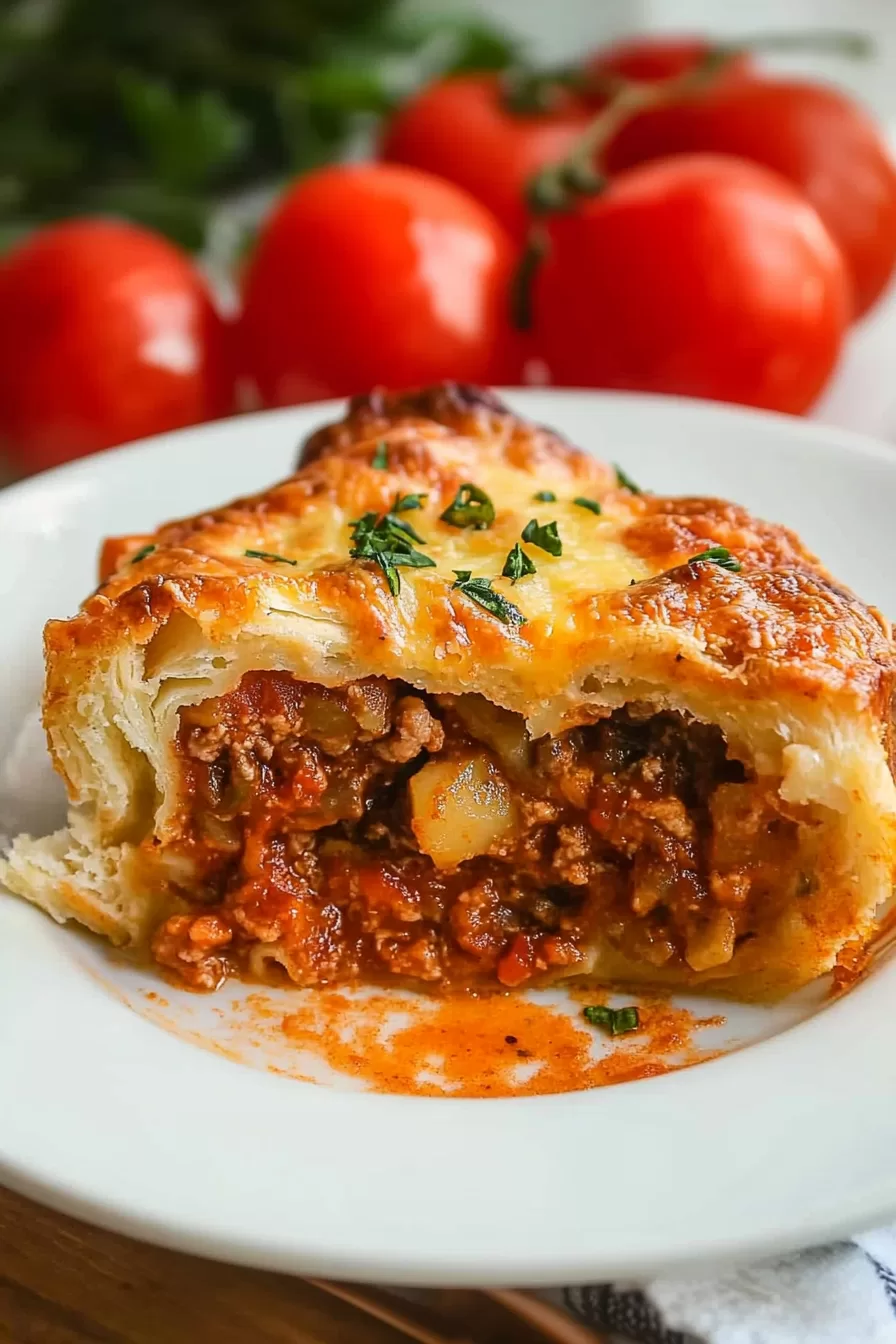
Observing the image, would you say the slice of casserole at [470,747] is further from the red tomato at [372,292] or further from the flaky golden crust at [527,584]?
the red tomato at [372,292]

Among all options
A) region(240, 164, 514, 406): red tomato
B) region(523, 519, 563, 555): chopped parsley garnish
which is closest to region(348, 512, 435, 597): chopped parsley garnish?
region(523, 519, 563, 555): chopped parsley garnish

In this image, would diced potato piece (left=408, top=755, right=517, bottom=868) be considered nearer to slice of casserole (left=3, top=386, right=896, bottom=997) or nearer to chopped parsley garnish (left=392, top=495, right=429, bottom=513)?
A: slice of casserole (left=3, top=386, right=896, bottom=997)

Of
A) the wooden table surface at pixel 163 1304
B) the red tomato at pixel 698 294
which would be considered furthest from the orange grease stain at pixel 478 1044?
the red tomato at pixel 698 294

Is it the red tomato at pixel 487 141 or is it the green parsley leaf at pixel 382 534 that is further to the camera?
the red tomato at pixel 487 141

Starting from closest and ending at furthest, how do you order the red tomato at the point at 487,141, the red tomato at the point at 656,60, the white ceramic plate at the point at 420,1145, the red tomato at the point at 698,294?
the white ceramic plate at the point at 420,1145
the red tomato at the point at 698,294
the red tomato at the point at 487,141
the red tomato at the point at 656,60

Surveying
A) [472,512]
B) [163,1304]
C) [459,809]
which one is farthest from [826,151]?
[163,1304]

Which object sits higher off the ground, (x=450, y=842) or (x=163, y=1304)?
(x=450, y=842)

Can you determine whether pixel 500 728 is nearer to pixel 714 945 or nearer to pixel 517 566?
pixel 517 566
